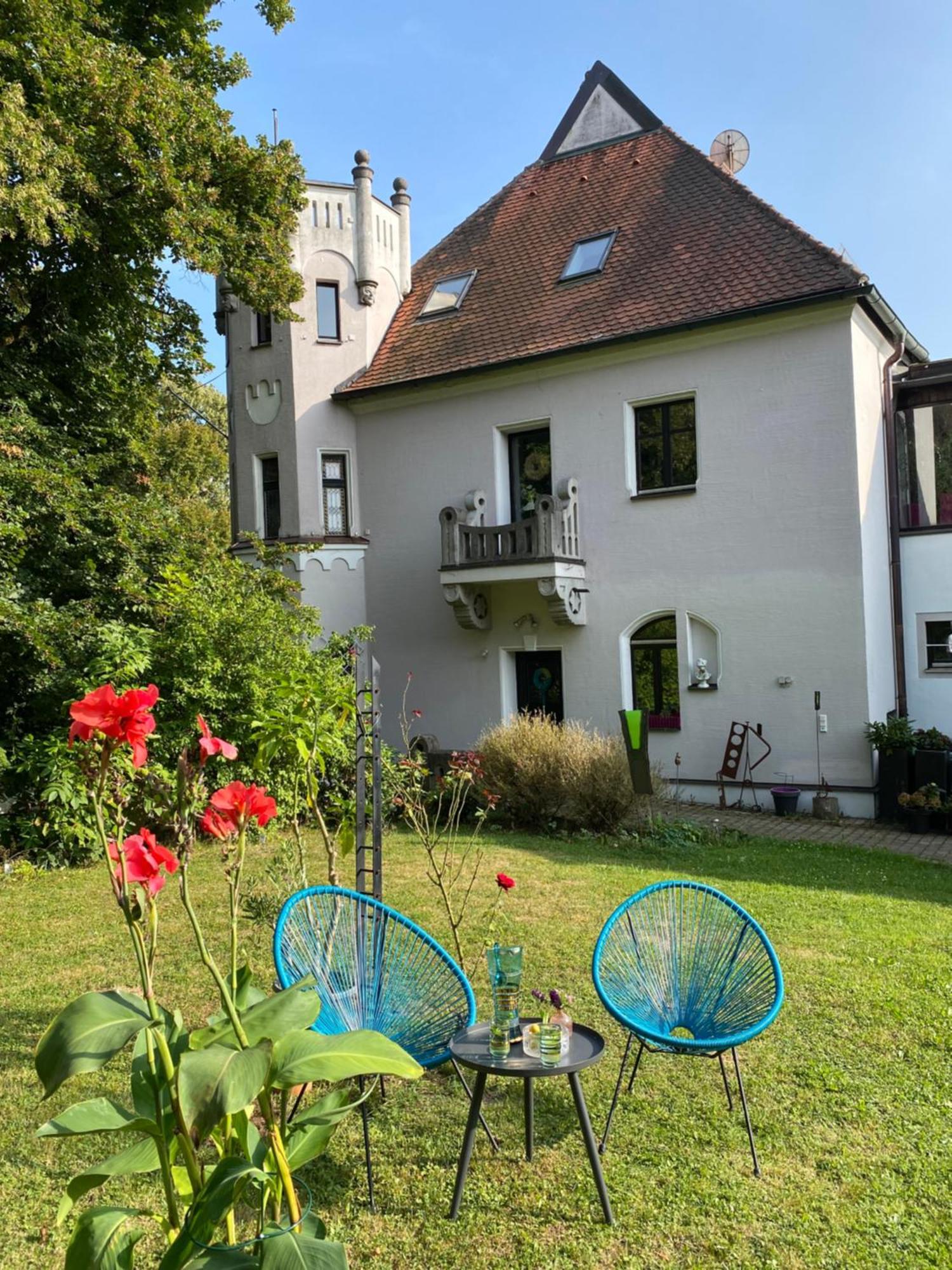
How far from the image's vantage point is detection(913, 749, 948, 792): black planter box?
12.4 m

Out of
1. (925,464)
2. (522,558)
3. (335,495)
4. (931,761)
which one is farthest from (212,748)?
(335,495)

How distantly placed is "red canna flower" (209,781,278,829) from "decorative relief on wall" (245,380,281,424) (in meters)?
16.5

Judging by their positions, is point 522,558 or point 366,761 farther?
point 522,558

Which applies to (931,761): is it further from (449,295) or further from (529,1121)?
(449,295)

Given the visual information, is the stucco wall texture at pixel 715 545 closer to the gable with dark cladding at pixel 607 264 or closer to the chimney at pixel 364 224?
the gable with dark cladding at pixel 607 264

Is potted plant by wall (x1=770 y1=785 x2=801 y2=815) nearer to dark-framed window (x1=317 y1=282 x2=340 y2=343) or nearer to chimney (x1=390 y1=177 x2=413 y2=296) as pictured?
dark-framed window (x1=317 y1=282 x2=340 y2=343)

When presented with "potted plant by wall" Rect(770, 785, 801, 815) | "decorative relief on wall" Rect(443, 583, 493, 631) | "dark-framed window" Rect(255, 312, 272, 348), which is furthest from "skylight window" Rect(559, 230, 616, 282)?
"potted plant by wall" Rect(770, 785, 801, 815)

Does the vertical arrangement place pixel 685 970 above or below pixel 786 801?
above

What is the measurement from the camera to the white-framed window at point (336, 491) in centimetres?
1808

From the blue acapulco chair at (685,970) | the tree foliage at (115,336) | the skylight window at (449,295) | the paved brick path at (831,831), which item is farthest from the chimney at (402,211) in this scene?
the blue acapulco chair at (685,970)

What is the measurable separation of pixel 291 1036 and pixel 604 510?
13.6m

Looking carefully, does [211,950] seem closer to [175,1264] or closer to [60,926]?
[60,926]

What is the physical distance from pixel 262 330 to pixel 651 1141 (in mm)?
17128

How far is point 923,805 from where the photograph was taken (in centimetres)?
1220
